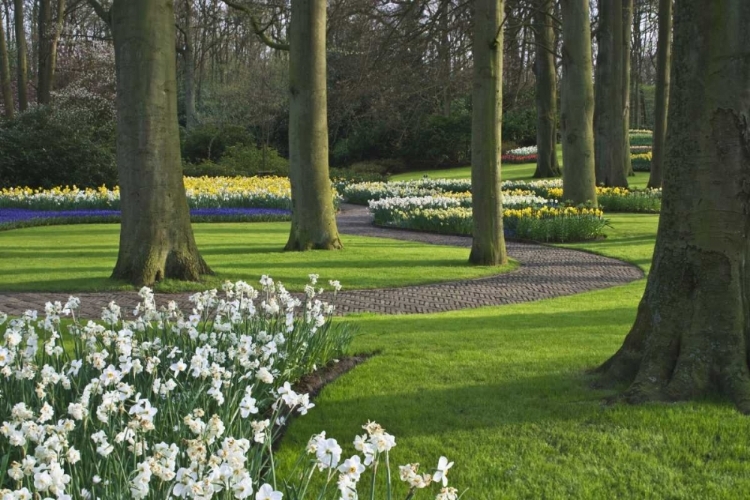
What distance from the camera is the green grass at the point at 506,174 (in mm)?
31616

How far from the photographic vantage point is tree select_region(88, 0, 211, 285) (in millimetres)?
9594

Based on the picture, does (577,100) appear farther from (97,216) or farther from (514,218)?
(97,216)

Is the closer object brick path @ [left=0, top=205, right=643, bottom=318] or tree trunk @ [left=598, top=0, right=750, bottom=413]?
tree trunk @ [left=598, top=0, right=750, bottom=413]

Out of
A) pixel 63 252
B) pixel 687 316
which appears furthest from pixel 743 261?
pixel 63 252

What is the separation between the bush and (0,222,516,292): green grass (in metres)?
7.69

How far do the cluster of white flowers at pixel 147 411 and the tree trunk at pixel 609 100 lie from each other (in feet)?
63.2

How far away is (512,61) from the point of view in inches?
1114

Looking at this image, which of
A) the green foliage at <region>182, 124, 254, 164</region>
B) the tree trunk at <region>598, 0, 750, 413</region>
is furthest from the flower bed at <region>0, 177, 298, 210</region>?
the tree trunk at <region>598, 0, 750, 413</region>

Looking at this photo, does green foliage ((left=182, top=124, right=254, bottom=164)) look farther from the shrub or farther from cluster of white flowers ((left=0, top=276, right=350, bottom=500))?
cluster of white flowers ((left=0, top=276, right=350, bottom=500))

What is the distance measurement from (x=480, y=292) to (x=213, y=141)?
93.7ft

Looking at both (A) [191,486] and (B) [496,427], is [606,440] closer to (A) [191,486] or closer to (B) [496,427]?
(B) [496,427]

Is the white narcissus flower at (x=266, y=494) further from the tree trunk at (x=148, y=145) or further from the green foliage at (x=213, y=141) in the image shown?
the green foliage at (x=213, y=141)

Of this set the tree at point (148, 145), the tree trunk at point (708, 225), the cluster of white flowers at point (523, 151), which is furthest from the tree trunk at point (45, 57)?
the tree trunk at point (708, 225)

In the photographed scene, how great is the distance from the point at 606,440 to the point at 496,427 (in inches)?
24.7
